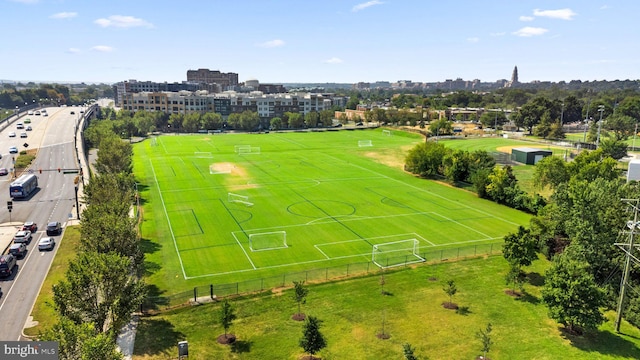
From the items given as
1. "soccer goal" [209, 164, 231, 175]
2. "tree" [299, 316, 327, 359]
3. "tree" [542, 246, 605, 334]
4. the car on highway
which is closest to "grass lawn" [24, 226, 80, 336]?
the car on highway

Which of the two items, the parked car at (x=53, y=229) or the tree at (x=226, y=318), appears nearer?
the tree at (x=226, y=318)

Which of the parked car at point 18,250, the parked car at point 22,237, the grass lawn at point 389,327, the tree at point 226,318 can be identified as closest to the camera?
the grass lawn at point 389,327

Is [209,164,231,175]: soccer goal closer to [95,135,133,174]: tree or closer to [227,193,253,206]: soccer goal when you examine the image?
[227,193,253,206]: soccer goal

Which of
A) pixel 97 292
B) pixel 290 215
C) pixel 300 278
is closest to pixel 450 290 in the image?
pixel 300 278

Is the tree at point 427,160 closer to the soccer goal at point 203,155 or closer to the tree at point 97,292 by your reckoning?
the soccer goal at point 203,155

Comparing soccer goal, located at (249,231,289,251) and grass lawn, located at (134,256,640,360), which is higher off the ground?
soccer goal, located at (249,231,289,251)

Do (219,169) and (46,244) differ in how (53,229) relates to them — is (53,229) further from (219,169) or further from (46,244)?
(219,169)

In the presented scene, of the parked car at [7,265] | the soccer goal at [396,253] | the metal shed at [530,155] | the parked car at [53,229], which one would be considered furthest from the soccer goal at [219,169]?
the metal shed at [530,155]
